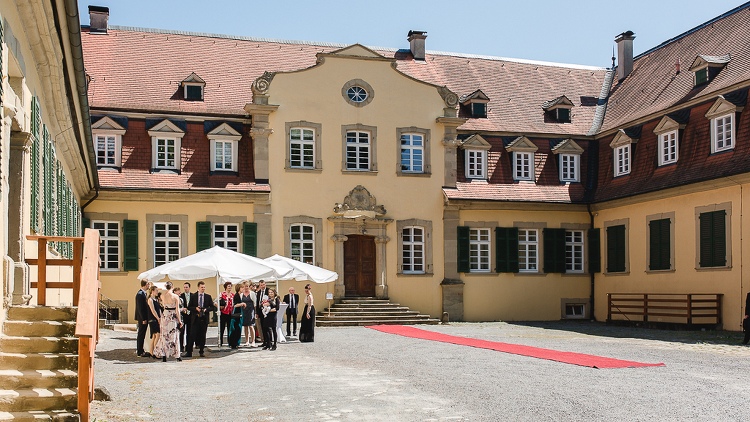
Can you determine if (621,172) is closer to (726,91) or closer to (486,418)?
(726,91)

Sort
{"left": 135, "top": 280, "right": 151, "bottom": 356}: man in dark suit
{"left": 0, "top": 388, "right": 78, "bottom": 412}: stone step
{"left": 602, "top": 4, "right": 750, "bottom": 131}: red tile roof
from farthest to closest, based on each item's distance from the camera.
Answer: {"left": 602, "top": 4, "right": 750, "bottom": 131}: red tile roof < {"left": 135, "top": 280, "right": 151, "bottom": 356}: man in dark suit < {"left": 0, "top": 388, "right": 78, "bottom": 412}: stone step

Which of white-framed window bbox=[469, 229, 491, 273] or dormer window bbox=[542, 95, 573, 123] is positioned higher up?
dormer window bbox=[542, 95, 573, 123]

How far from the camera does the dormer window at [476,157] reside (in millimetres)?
31938

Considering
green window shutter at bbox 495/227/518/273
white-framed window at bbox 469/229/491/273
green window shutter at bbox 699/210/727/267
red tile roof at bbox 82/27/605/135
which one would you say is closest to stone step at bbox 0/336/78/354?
green window shutter at bbox 699/210/727/267

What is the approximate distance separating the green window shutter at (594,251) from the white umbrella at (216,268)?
1486 cm

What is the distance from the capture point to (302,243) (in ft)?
98.7

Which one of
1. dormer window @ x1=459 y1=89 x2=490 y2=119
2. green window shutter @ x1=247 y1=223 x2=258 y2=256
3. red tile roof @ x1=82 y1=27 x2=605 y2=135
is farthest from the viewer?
dormer window @ x1=459 y1=89 x2=490 y2=119

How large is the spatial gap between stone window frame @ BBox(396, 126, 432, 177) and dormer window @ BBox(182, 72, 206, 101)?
6440 millimetres

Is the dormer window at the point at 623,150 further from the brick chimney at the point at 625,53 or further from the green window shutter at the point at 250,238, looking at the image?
the green window shutter at the point at 250,238

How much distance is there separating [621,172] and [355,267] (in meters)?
9.24

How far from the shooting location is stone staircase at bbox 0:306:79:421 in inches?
317

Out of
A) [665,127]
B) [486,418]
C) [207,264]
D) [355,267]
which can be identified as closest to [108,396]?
[486,418]

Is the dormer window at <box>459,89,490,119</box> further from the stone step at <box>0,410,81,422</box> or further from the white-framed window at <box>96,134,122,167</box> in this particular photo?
the stone step at <box>0,410,81,422</box>

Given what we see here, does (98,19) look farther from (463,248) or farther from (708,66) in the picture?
(708,66)
